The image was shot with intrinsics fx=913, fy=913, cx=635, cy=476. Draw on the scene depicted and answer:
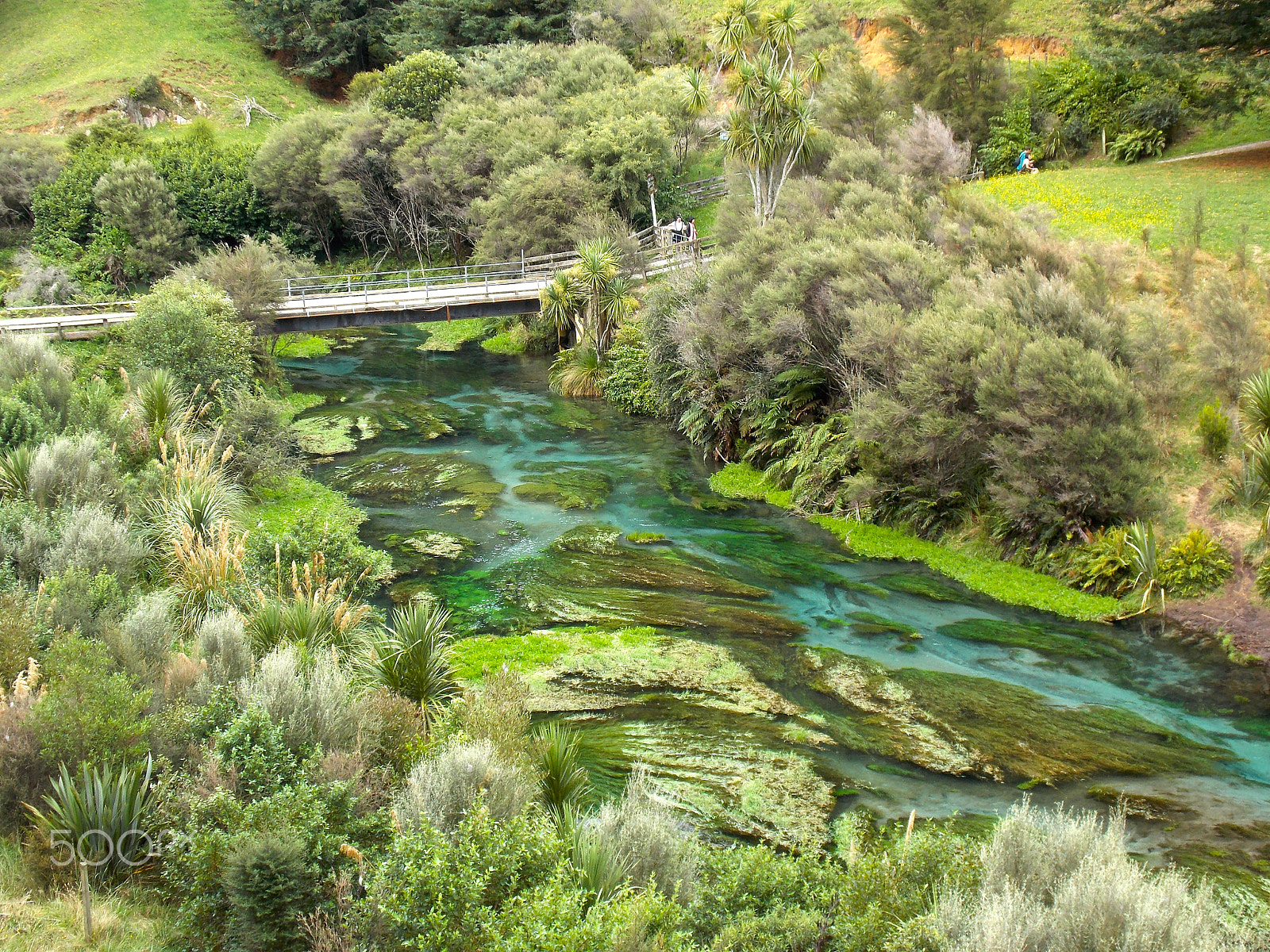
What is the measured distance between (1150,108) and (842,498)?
23.6 m

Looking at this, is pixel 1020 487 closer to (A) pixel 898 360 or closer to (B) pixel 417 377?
(A) pixel 898 360

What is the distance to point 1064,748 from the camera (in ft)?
38.2

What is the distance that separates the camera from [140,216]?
46312mm

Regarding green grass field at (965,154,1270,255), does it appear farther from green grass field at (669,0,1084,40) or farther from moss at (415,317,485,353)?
moss at (415,317,485,353)

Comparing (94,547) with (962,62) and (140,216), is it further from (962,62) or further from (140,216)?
(140,216)

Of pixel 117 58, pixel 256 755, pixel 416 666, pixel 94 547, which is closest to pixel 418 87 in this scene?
pixel 117 58

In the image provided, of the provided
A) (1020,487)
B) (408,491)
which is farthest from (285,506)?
(1020,487)

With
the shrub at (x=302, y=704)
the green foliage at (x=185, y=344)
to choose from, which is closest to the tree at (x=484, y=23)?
the green foliage at (x=185, y=344)

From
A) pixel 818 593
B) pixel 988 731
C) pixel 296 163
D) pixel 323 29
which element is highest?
pixel 323 29

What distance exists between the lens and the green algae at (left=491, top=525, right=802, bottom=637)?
15.8m

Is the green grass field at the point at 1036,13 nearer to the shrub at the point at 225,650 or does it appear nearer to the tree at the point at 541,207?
the tree at the point at 541,207

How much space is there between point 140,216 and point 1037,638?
4729 centimetres

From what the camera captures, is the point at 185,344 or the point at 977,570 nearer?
the point at 977,570

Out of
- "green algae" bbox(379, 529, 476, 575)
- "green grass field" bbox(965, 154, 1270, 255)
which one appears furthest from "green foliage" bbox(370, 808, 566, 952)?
"green grass field" bbox(965, 154, 1270, 255)
